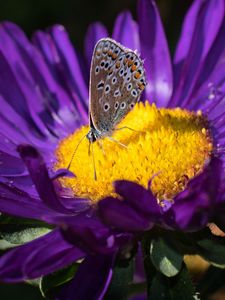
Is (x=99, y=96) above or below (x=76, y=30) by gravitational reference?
below

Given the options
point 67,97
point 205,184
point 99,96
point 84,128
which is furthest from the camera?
point 67,97

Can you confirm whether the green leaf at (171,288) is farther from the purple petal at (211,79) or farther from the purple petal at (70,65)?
the purple petal at (70,65)

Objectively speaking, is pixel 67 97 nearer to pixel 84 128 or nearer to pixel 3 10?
pixel 84 128

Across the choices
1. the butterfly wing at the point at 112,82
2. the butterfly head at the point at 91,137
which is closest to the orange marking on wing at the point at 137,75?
the butterfly wing at the point at 112,82

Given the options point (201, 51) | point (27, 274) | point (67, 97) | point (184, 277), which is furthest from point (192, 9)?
point (27, 274)

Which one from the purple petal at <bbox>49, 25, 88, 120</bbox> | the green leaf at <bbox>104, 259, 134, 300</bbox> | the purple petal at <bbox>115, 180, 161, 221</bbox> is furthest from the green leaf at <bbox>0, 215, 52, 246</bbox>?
the purple petal at <bbox>49, 25, 88, 120</bbox>

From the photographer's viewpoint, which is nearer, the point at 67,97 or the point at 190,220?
the point at 190,220
